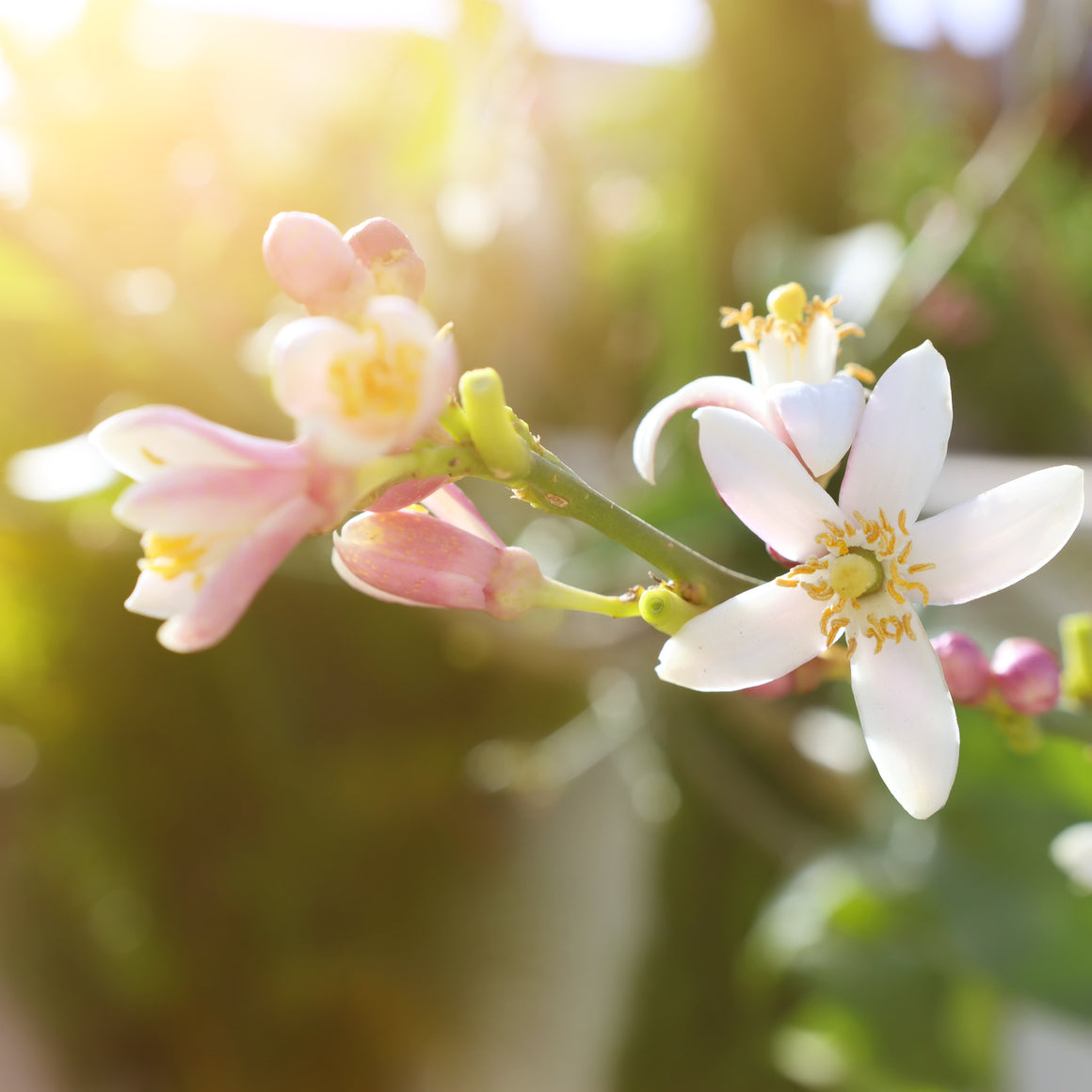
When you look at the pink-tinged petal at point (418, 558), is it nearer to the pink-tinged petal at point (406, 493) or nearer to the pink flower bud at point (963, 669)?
the pink-tinged petal at point (406, 493)

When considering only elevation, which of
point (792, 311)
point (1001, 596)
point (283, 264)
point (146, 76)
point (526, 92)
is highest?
point (526, 92)

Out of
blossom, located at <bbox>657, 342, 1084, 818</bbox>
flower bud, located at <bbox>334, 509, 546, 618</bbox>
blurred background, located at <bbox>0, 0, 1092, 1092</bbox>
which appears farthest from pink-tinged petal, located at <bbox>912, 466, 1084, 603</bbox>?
blurred background, located at <bbox>0, 0, 1092, 1092</bbox>

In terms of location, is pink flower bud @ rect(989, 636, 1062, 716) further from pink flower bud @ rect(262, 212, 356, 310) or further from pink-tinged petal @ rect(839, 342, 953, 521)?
pink flower bud @ rect(262, 212, 356, 310)

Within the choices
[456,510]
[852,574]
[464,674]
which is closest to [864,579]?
[852,574]

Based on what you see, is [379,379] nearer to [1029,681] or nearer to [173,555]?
[173,555]

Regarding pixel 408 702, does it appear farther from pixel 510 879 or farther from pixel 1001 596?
pixel 1001 596

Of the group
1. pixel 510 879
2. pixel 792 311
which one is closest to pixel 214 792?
pixel 510 879
